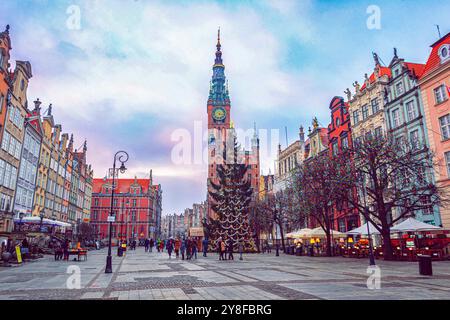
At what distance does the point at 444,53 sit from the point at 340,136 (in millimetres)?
17315

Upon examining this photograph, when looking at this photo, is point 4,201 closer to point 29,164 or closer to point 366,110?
point 29,164

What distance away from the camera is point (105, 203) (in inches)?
4257

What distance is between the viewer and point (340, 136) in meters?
44.8

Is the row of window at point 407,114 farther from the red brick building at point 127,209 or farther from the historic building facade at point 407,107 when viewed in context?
the red brick building at point 127,209

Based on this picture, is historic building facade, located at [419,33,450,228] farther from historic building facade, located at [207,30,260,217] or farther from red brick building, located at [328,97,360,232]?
historic building facade, located at [207,30,260,217]

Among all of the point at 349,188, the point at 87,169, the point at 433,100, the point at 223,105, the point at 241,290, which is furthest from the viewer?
the point at 223,105

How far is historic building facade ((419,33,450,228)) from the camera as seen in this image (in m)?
28.2

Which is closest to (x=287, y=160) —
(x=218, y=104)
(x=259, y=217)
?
(x=259, y=217)

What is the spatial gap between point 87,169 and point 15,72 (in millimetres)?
47018

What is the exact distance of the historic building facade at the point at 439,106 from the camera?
2816 centimetres

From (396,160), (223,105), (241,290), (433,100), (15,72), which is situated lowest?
(241,290)
